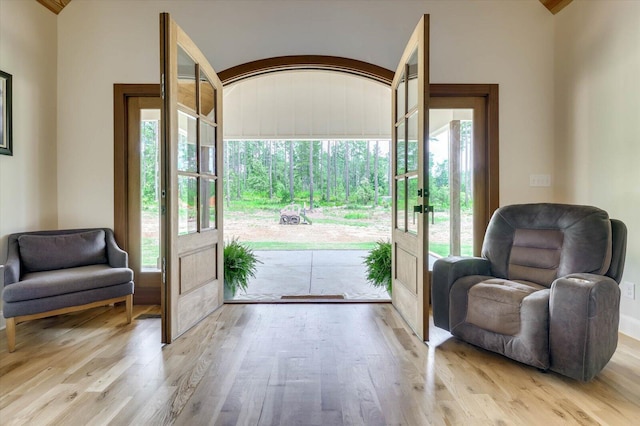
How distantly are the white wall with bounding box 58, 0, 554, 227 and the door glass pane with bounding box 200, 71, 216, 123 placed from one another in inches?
17.4

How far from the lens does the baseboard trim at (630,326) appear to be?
2.57 metres

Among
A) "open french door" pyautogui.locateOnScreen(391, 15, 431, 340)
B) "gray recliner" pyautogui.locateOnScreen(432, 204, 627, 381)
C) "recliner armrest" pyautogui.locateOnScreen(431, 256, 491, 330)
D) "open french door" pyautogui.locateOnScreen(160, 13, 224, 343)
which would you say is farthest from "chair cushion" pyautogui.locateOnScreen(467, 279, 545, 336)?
"open french door" pyautogui.locateOnScreen(160, 13, 224, 343)

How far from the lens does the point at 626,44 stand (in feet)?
8.58

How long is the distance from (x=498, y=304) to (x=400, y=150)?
1510 millimetres

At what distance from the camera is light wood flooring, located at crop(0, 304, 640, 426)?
64.2 inches

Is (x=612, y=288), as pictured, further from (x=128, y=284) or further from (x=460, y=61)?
(x=128, y=284)

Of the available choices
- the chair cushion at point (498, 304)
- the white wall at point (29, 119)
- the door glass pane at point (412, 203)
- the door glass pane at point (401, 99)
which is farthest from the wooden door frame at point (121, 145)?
the chair cushion at point (498, 304)

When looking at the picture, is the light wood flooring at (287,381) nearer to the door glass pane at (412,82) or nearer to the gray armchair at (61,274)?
the gray armchair at (61,274)

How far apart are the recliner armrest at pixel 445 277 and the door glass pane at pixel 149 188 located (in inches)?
104

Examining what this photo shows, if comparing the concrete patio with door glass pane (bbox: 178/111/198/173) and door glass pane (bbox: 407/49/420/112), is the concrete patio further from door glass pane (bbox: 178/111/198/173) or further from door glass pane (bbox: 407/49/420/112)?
door glass pane (bbox: 407/49/420/112)

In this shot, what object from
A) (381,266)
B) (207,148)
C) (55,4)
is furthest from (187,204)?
(55,4)

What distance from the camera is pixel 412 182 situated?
110 inches

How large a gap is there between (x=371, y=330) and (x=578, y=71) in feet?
9.29

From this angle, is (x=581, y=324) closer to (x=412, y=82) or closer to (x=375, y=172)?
(x=412, y=82)
